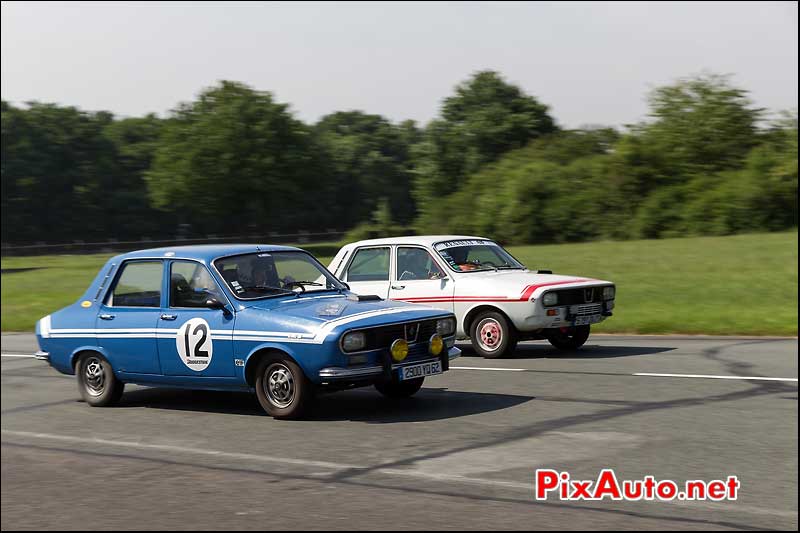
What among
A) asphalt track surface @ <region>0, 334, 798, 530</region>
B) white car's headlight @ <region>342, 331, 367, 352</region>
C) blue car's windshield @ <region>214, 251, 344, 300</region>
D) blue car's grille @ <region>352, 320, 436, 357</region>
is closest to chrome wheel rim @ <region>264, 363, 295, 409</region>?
asphalt track surface @ <region>0, 334, 798, 530</region>

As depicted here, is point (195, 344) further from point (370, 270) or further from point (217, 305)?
point (370, 270)

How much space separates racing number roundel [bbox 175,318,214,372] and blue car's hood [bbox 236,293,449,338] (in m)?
0.40

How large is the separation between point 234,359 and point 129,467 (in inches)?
88.2

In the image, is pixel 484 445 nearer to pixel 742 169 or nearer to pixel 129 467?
pixel 129 467

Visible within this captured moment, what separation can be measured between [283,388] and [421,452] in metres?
2.07

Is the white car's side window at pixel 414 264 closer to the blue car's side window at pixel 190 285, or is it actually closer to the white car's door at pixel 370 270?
the white car's door at pixel 370 270

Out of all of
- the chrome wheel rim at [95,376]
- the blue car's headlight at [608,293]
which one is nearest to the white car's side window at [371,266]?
the blue car's headlight at [608,293]

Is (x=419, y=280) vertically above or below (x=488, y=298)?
above

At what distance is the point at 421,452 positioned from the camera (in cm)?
800

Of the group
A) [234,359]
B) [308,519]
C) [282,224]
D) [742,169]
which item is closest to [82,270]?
[282,224]

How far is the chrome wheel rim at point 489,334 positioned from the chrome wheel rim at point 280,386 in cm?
487

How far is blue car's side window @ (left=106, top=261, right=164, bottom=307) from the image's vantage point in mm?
10711

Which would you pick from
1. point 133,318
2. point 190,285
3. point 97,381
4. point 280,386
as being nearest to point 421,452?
point 280,386

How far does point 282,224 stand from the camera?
6538 centimetres
